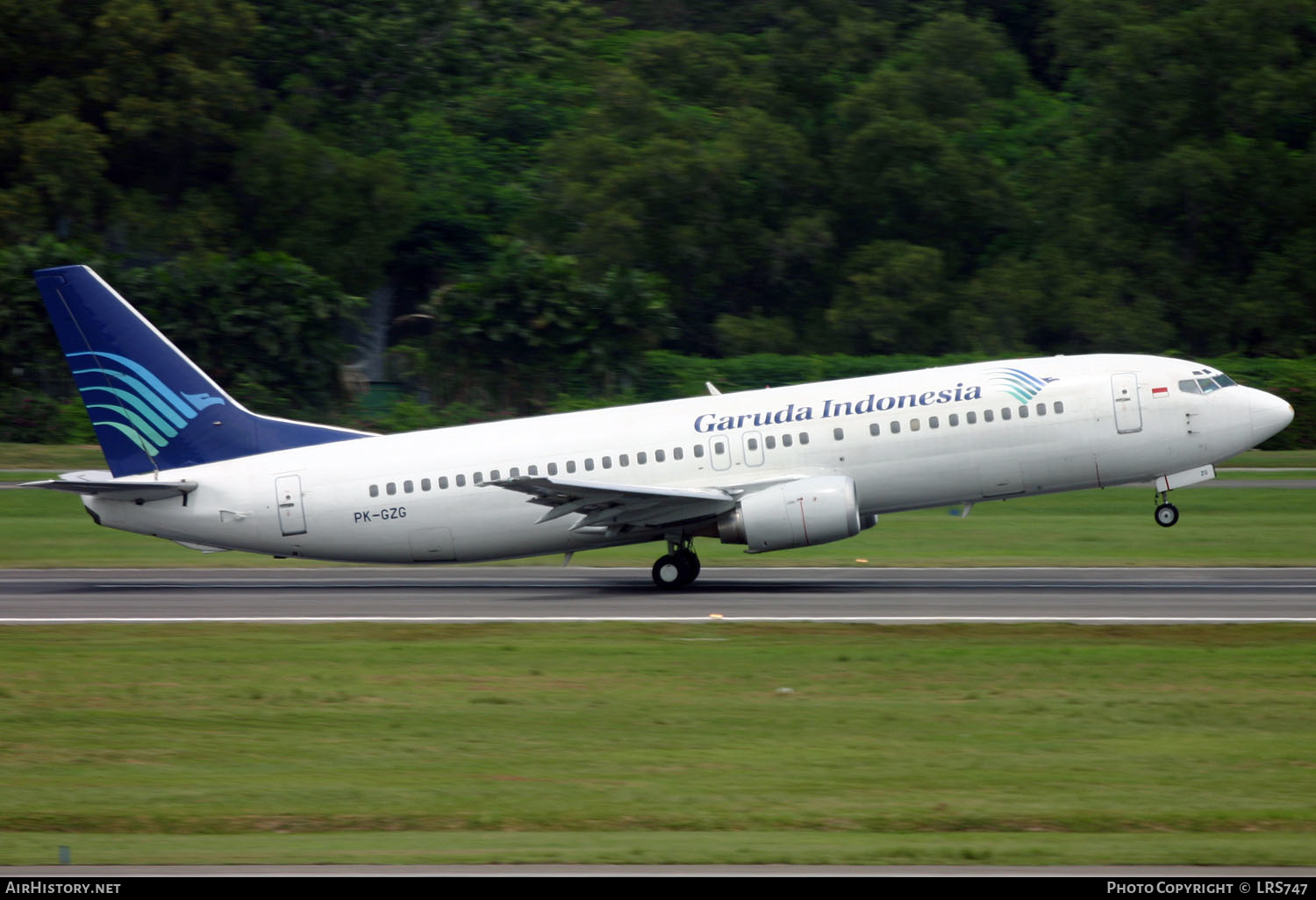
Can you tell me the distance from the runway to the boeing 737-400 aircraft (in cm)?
109

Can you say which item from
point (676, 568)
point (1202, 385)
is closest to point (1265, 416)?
point (1202, 385)

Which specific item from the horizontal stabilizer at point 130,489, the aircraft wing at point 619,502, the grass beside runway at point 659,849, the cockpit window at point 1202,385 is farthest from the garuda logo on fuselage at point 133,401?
the cockpit window at point 1202,385

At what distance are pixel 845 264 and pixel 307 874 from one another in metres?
57.7

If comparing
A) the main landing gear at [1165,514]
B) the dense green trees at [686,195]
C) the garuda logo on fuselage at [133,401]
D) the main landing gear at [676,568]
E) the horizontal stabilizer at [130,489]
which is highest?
the dense green trees at [686,195]

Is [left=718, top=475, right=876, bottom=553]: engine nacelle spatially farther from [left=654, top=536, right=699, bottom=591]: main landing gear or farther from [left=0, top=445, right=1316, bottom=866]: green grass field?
[left=0, top=445, right=1316, bottom=866]: green grass field

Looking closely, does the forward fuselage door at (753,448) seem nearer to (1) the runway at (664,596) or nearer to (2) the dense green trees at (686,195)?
(1) the runway at (664,596)

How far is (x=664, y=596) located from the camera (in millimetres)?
28641

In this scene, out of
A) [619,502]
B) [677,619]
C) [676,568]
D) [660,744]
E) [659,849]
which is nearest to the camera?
[659,849]

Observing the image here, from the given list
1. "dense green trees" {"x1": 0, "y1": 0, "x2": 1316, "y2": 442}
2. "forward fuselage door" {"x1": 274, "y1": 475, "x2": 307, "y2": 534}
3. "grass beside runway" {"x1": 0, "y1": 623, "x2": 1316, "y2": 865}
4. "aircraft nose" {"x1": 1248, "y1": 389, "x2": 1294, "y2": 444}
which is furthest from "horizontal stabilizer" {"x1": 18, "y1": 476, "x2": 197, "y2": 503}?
"dense green trees" {"x1": 0, "y1": 0, "x2": 1316, "y2": 442}

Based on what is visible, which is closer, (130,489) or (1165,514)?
(1165,514)

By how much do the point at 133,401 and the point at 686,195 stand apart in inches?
1569

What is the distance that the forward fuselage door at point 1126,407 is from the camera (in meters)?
28.2

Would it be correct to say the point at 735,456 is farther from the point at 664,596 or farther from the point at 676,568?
the point at 664,596

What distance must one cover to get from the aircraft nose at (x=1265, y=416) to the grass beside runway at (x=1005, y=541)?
4.17m
